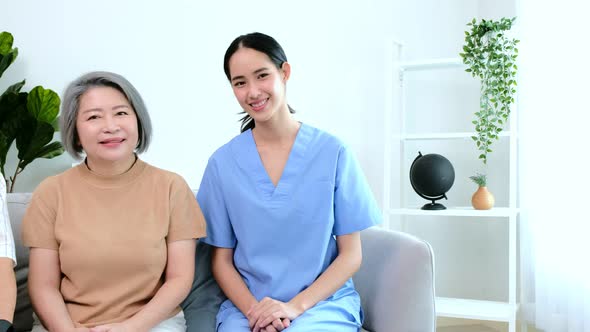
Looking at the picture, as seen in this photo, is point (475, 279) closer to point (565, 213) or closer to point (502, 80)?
point (565, 213)

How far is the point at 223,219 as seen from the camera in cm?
159

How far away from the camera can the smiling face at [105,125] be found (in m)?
1.45

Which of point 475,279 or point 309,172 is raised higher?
point 309,172

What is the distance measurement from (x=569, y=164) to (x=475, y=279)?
0.99 metres

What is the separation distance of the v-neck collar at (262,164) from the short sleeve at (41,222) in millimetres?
444

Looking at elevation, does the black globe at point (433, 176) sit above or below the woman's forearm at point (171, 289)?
above

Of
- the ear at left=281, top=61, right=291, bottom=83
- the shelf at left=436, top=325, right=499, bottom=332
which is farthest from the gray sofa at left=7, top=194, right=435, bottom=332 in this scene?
the shelf at left=436, top=325, right=499, bottom=332

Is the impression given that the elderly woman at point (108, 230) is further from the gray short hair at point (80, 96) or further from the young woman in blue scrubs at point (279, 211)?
the young woman in blue scrubs at point (279, 211)

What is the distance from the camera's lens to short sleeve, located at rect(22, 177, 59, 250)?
4.69 feet

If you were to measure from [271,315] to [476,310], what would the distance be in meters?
1.55

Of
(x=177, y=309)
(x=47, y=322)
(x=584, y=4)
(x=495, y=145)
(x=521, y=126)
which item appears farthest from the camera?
(x=495, y=145)

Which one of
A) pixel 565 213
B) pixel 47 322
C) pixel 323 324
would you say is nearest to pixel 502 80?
pixel 565 213

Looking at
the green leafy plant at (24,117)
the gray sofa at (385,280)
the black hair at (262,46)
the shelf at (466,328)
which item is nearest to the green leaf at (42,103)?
the green leafy plant at (24,117)

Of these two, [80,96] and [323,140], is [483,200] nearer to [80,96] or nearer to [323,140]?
[323,140]
